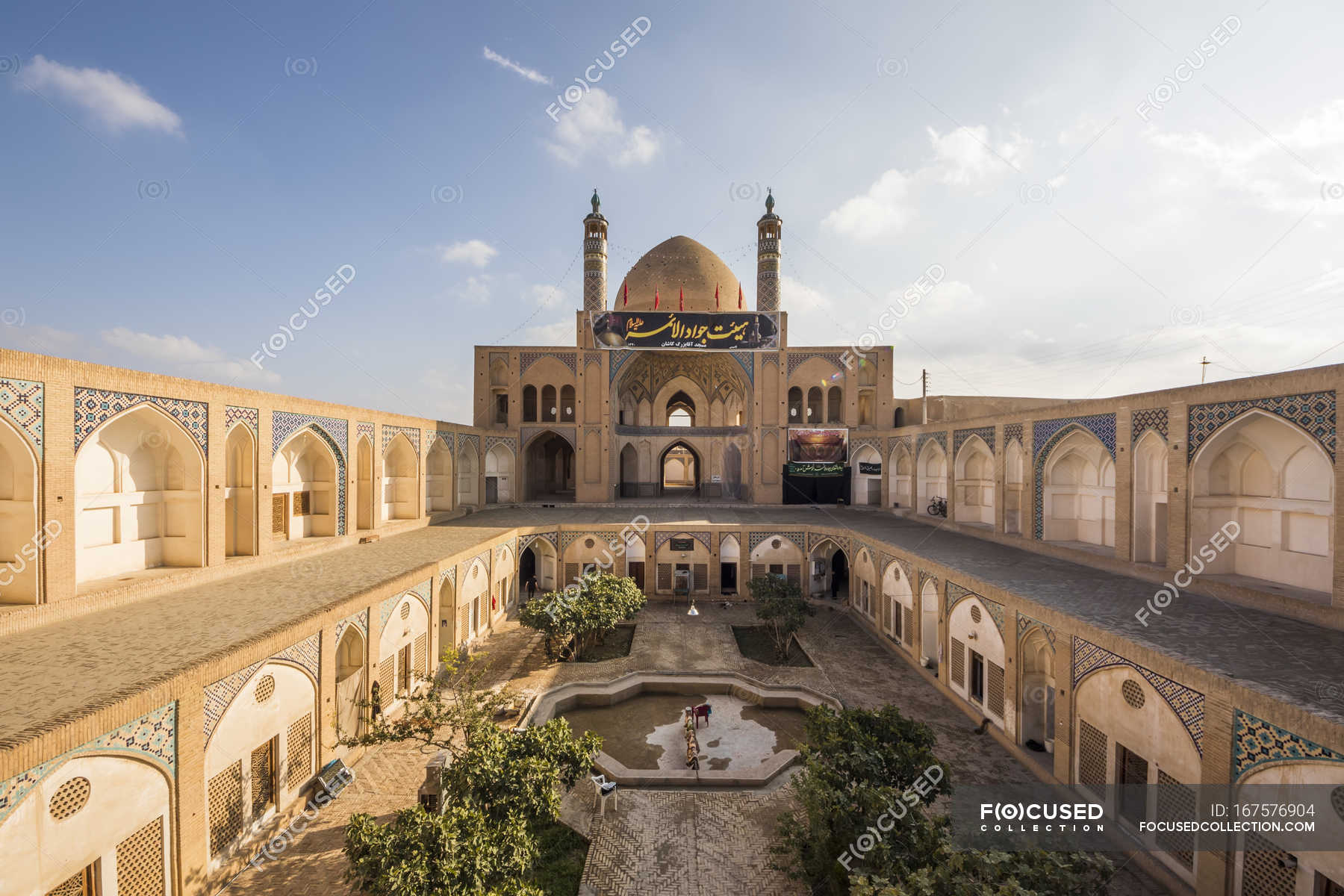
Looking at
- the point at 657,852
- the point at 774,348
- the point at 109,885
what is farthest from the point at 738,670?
the point at 774,348

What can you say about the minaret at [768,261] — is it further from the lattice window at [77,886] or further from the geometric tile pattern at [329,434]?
the lattice window at [77,886]

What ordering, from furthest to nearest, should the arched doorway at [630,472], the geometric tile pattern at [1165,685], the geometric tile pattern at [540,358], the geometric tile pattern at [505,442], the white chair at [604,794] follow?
the arched doorway at [630,472], the geometric tile pattern at [540,358], the geometric tile pattern at [505,442], the white chair at [604,794], the geometric tile pattern at [1165,685]

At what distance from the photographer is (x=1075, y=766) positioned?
648cm

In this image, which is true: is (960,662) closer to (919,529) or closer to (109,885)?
(919,529)

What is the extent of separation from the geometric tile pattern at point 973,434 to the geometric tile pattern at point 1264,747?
8.37 metres

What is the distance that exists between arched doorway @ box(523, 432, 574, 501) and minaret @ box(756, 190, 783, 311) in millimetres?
9181

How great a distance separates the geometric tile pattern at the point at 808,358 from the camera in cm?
1995

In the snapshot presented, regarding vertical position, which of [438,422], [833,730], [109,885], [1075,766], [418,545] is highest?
[438,422]

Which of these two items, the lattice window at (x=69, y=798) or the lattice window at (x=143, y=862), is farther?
the lattice window at (x=143, y=862)

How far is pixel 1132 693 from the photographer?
5727mm

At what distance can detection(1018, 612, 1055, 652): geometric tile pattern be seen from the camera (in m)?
6.85

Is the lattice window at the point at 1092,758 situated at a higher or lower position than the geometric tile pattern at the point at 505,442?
lower

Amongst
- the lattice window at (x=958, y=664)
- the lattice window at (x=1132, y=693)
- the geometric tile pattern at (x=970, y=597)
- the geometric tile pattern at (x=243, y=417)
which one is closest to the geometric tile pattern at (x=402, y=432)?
the geometric tile pattern at (x=243, y=417)

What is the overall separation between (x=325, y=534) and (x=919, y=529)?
→ 13.7 metres
